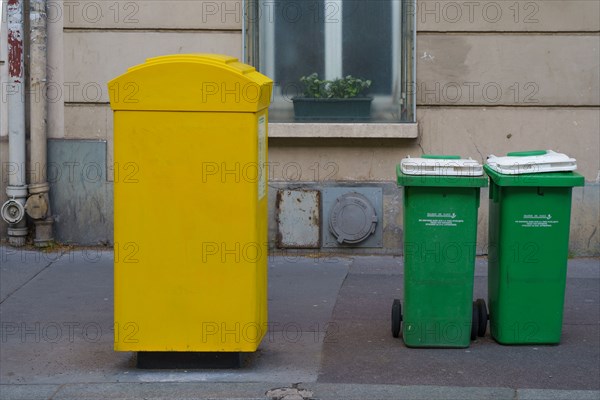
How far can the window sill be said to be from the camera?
938 centimetres

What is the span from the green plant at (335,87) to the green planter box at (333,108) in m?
0.06

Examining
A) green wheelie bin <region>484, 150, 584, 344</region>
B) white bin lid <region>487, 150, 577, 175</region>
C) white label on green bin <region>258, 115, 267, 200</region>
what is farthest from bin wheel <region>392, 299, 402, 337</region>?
white label on green bin <region>258, 115, 267, 200</region>

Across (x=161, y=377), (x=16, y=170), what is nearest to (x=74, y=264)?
(x=16, y=170)

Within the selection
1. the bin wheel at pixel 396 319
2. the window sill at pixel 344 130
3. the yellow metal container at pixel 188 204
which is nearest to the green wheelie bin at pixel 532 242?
the bin wheel at pixel 396 319

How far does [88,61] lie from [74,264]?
1.87 m

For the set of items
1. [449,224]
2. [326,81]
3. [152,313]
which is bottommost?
[152,313]

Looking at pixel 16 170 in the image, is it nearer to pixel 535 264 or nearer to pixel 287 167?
pixel 287 167

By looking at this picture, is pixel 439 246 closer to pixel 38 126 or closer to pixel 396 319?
pixel 396 319

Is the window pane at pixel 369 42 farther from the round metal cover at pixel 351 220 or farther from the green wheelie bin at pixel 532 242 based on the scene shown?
the green wheelie bin at pixel 532 242

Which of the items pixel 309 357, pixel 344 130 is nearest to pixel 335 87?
pixel 344 130

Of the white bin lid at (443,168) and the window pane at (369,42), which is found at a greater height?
the window pane at (369,42)

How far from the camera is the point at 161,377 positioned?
235 inches

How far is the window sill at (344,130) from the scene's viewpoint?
938cm

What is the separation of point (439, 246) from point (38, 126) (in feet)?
15.2
